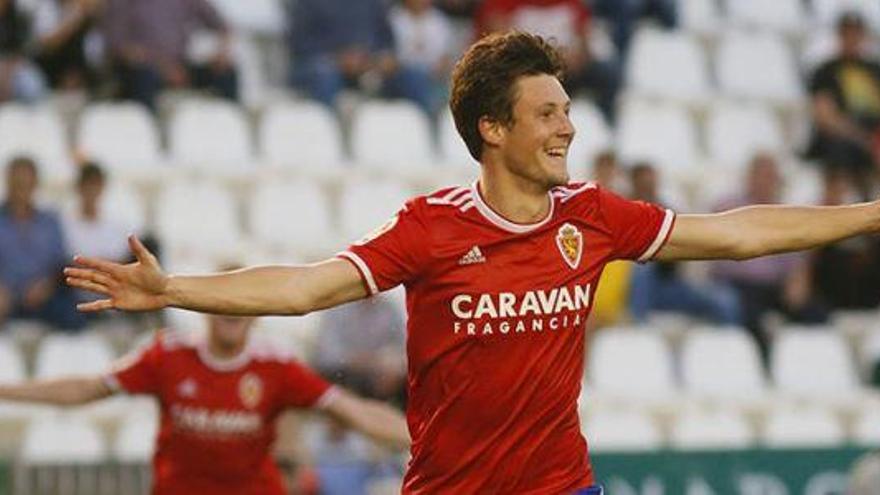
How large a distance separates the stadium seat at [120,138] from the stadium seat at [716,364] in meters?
3.51

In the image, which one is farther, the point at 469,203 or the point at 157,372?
the point at 157,372

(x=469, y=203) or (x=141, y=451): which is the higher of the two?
(x=469, y=203)

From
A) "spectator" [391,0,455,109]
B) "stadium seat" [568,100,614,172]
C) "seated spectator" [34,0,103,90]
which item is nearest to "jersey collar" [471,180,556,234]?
"seated spectator" [34,0,103,90]

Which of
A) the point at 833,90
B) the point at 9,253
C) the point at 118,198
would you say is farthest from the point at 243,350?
the point at 833,90

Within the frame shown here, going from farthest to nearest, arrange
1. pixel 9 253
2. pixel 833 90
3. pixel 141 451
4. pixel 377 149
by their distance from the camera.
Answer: pixel 833 90 → pixel 377 149 → pixel 9 253 → pixel 141 451

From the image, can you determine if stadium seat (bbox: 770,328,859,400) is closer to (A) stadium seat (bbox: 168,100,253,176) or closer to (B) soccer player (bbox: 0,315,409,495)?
(A) stadium seat (bbox: 168,100,253,176)

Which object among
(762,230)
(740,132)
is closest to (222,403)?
(762,230)

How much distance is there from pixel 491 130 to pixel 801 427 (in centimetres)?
757

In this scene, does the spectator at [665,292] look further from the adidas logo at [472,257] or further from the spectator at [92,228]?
the adidas logo at [472,257]

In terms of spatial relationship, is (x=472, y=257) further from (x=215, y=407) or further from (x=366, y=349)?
(x=366, y=349)

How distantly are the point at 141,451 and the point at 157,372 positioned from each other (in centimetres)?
223

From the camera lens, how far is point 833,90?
17891 millimetres

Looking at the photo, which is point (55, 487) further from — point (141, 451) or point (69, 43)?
point (69, 43)

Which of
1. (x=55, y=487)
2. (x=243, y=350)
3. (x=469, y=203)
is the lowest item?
(x=55, y=487)
